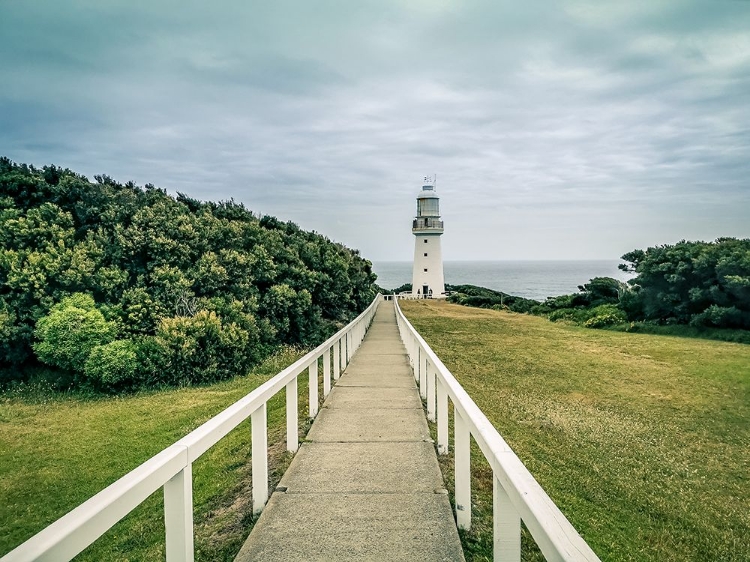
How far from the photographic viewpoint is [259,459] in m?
4.12

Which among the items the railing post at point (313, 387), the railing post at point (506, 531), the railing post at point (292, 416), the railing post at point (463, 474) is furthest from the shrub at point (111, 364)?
the railing post at point (506, 531)

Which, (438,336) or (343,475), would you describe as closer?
(343,475)

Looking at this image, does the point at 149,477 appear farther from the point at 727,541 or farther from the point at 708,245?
the point at 708,245

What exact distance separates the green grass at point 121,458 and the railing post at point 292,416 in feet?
0.54

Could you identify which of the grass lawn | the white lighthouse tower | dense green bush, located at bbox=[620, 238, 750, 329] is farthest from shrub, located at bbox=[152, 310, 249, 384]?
the white lighthouse tower

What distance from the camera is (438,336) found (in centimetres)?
2003

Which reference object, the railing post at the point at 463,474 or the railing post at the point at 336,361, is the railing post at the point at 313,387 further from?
the railing post at the point at 463,474

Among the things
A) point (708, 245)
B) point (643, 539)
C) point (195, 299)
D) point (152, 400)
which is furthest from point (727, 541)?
point (708, 245)

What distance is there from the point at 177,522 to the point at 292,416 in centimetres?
282

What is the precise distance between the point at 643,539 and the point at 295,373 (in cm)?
355

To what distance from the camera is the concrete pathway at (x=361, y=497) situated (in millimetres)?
3508

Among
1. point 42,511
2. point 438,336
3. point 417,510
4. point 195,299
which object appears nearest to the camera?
point 417,510

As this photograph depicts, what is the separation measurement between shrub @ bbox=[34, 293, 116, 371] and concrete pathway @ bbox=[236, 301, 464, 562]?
8358mm

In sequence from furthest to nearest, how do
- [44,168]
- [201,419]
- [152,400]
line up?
[44,168], [152,400], [201,419]
